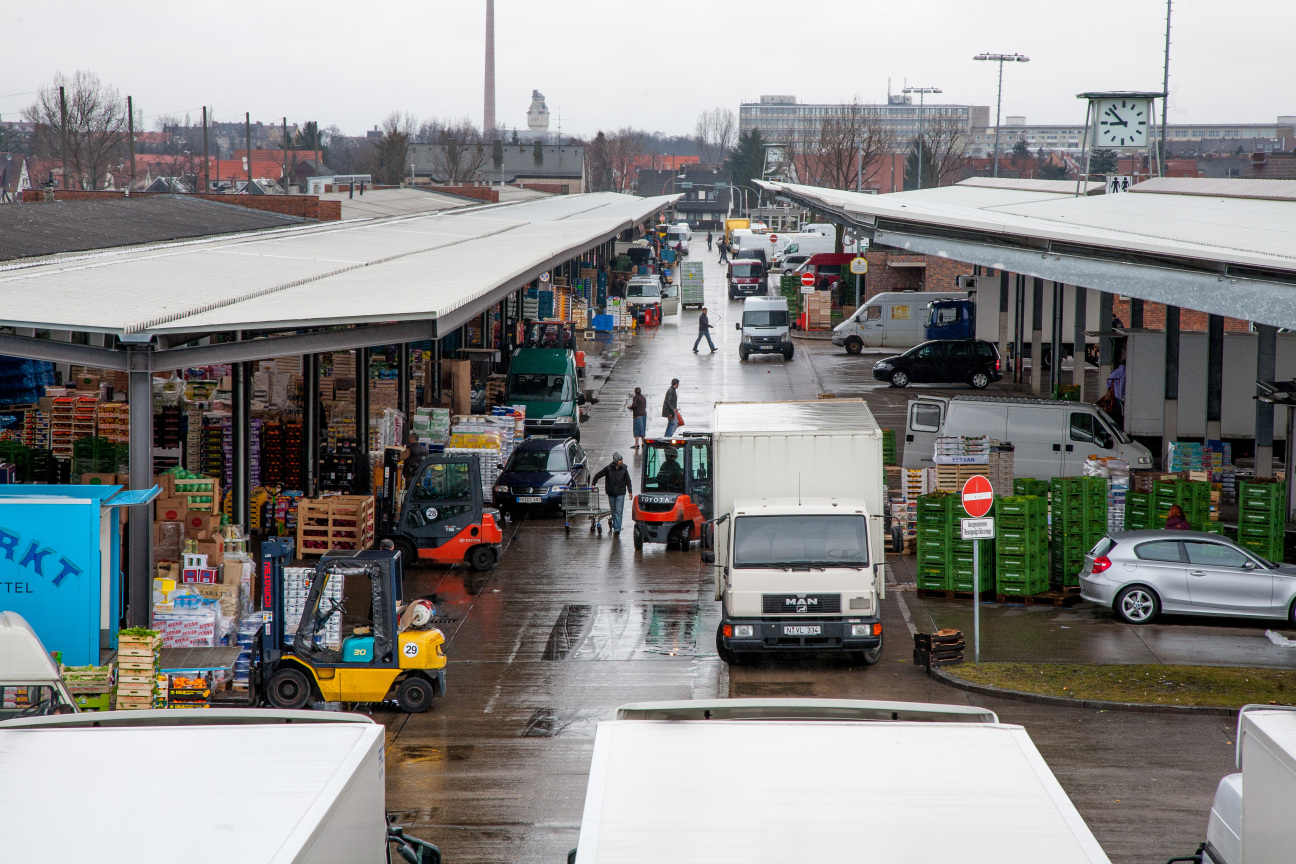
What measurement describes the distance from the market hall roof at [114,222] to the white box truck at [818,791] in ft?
67.0

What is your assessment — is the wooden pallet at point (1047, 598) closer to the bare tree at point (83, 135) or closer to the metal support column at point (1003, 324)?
the metal support column at point (1003, 324)

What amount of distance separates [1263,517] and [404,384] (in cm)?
1614

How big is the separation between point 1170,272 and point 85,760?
1554 centimetres

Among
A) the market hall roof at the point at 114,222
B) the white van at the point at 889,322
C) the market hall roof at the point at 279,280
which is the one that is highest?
the market hall roof at the point at 114,222

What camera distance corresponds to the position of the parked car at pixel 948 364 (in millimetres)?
37125

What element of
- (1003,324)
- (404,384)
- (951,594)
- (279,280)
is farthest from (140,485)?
(1003,324)

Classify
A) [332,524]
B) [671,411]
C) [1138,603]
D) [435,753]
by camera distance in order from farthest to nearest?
[671,411] < [332,524] < [1138,603] < [435,753]

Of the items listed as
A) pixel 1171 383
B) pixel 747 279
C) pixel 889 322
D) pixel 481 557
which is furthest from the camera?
pixel 747 279

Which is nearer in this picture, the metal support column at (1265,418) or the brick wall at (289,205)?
the metal support column at (1265,418)

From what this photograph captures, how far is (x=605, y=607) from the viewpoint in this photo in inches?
667

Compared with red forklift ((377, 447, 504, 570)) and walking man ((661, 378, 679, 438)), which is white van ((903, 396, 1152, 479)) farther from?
red forklift ((377, 447, 504, 570))

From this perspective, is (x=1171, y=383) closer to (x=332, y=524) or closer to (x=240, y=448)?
(x=332, y=524)

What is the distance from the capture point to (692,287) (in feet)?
195

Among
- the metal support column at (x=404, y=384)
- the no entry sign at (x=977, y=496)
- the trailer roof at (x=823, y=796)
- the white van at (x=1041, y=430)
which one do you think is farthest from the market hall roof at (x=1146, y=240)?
the trailer roof at (x=823, y=796)
